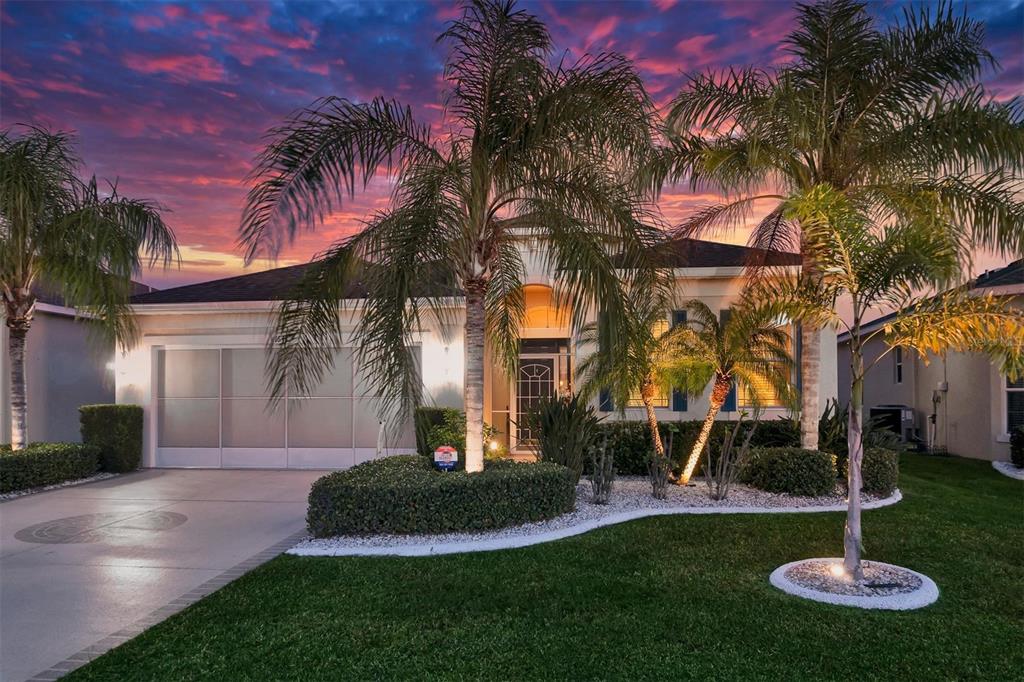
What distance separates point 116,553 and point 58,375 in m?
11.3

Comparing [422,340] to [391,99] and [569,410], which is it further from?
[391,99]

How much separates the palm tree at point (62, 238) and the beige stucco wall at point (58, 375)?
8.78 feet

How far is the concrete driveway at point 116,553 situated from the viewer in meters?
4.92

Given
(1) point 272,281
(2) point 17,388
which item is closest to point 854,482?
(2) point 17,388

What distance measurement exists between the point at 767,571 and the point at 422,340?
8059mm

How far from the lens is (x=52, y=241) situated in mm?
10914

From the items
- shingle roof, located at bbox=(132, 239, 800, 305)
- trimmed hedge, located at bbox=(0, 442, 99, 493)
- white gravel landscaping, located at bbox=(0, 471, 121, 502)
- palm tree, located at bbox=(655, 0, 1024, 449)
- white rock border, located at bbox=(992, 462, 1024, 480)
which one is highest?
palm tree, located at bbox=(655, 0, 1024, 449)

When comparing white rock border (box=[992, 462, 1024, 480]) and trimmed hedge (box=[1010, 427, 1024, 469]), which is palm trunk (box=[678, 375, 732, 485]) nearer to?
white rock border (box=[992, 462, 1024, 480])

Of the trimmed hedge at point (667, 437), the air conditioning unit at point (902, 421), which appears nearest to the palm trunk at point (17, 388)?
the trimmed hedge at point (667, 437)

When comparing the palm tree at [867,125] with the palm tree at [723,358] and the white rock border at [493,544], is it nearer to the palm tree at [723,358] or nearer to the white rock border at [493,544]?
the palm tree at [723,358]

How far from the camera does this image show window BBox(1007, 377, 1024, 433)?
46.8ft

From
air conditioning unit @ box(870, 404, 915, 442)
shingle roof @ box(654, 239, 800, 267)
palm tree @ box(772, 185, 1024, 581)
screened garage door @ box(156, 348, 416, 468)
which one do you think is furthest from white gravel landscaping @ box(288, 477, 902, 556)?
air conditioning unit @ box(870, 404, 915, 442)

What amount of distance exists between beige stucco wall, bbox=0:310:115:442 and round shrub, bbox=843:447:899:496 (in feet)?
46.6

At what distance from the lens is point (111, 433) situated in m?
12.7
